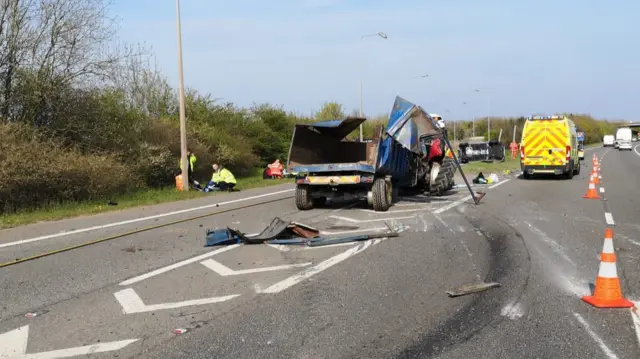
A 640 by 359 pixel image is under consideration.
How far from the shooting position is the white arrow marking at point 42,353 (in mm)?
4316

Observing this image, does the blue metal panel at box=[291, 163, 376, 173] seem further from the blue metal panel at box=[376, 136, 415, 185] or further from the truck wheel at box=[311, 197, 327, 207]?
the truck wheel at box=[311, 197, 327, 207]

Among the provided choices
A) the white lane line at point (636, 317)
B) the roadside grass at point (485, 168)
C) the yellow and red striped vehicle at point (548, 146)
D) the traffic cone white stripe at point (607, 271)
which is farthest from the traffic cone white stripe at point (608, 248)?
the roadside grass at point (485, 168)

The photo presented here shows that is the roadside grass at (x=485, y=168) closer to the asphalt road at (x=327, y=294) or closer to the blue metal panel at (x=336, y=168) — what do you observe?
the blue metal panel at (x=336, y=168)

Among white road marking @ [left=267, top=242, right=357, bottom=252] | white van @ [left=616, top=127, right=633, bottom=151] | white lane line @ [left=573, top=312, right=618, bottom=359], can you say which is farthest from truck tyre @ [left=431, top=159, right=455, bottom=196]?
white van @ [left=616, top=127, right=633, bottom=151]

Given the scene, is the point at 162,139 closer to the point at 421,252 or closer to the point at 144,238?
the point at 144,238

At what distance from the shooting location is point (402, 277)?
21.4ft

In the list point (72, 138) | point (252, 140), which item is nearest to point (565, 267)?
point (72, 138)

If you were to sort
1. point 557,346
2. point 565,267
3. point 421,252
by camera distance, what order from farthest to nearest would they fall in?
point 421,252
point 565,267
point 557,346

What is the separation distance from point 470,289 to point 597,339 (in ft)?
5.08

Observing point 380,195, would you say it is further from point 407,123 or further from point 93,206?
point 93,206

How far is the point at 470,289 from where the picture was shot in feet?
19.3

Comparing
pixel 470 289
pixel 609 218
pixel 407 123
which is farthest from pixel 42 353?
pixel 609 218

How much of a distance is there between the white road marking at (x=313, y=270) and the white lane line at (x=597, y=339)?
2.96 m

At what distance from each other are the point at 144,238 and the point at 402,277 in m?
5.28
